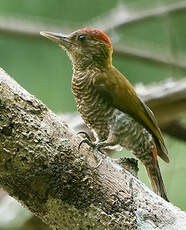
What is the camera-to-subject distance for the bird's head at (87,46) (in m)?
2.72

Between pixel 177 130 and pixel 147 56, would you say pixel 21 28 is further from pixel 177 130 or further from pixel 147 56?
pixel 177 130

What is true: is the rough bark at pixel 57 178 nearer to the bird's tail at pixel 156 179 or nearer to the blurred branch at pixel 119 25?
the bird's tail at pixel 156 179

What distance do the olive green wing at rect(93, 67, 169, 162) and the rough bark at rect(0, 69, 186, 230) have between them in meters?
0.71

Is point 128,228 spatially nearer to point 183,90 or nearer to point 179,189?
point 183,90

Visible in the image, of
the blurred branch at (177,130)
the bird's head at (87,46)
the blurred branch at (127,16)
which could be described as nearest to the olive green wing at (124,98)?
the bird's head at (87,46)

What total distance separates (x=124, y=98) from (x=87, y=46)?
0.46 m

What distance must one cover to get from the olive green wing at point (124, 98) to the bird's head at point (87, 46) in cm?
14

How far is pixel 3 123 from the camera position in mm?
1611

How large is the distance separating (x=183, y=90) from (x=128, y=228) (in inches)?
61.1

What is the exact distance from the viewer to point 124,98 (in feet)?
8.21

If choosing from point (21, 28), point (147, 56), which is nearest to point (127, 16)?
point (147, 56)

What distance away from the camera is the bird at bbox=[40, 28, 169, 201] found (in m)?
2.51

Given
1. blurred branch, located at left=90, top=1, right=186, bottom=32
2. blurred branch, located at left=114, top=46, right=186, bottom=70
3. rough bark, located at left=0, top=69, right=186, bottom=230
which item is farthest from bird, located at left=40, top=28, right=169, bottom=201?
blurred branch, located at left=90, top=1, right=186, bottom=32

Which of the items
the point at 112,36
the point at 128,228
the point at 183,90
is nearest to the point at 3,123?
the point at 128,228
